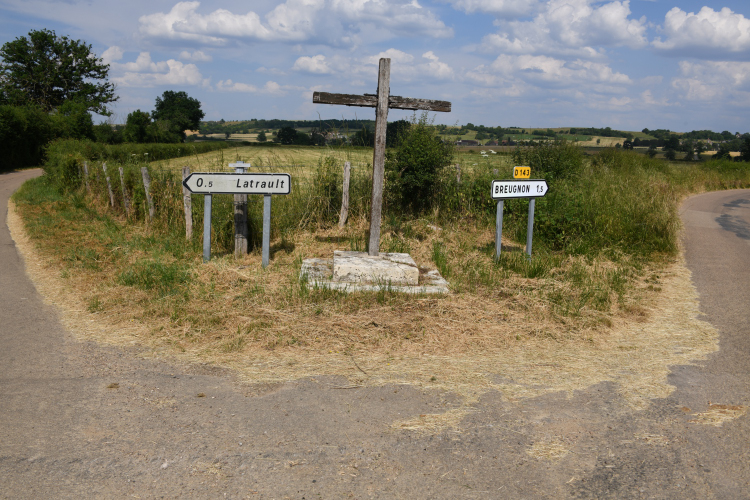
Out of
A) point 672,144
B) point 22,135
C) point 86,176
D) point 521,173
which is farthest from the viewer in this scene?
point 672,144

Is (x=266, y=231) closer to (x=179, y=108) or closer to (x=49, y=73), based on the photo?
(x=49, y=73)

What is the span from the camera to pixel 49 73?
54.2 meters

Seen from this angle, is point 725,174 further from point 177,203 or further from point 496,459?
point 496,459

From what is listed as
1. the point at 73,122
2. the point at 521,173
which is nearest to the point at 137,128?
the point at 73,122

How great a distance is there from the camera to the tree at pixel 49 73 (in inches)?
2040

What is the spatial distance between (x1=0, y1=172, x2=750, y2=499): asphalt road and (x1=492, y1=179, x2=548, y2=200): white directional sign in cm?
389

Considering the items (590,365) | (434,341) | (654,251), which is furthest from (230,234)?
(654,251)

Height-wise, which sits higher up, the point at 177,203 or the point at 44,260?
the point at 177,203

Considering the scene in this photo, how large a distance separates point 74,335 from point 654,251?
9.51 m

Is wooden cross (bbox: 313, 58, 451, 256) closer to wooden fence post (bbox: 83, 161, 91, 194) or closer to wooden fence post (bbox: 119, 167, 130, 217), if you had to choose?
wooden fence post (bbox: 119, 167, 130, 217)

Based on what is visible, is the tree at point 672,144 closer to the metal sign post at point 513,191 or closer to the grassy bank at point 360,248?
the grassy bank at point 360,248

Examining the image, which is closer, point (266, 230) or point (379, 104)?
point (379, 104)

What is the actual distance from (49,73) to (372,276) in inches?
2386

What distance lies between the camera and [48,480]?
285cm
